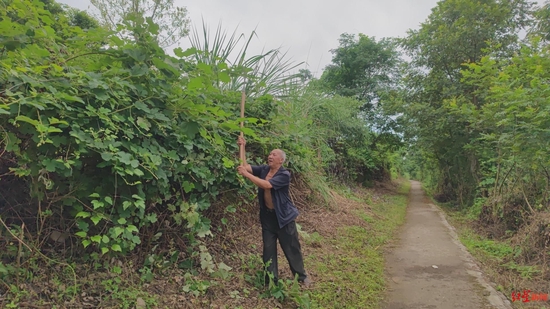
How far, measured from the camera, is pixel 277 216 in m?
3.43

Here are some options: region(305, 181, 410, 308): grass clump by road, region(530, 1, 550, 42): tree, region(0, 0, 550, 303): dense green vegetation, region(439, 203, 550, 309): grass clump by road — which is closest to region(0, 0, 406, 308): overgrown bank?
region(0, 0, 550, 303): dense green vegetation

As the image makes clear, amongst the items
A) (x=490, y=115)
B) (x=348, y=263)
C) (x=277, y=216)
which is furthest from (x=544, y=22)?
(x=277, y=216)

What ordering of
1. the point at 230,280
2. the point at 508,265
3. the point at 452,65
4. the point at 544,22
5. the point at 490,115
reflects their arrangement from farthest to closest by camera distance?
the point at 452,65
the point at 544,22
the point at 490,115
the point at 508,265
the point at 230,280

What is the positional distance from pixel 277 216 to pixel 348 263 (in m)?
2.05

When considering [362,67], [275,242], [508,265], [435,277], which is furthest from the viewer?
[362,67]

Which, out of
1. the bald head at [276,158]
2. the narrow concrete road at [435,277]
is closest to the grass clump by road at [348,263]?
the narrow concrete road at [435,277]

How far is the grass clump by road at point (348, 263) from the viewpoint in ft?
12.3

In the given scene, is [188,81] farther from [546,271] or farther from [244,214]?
[546,271]

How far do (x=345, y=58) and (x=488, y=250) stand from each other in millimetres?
14653

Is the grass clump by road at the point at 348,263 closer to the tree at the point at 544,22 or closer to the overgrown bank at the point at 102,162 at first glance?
the overgrown bank at the point at 102,162

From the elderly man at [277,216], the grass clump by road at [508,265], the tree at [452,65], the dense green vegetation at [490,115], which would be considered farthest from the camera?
the tree at [452,65]

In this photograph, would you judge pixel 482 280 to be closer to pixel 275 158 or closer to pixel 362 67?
pixel 275 158

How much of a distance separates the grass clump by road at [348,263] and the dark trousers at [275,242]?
1.50ft

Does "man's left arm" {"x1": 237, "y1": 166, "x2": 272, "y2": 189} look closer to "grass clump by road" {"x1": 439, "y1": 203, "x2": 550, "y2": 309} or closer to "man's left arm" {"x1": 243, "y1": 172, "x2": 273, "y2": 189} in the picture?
"man's left arm" {"x1": 243, "y1": 172, "x2": 273, "y2": 189}
